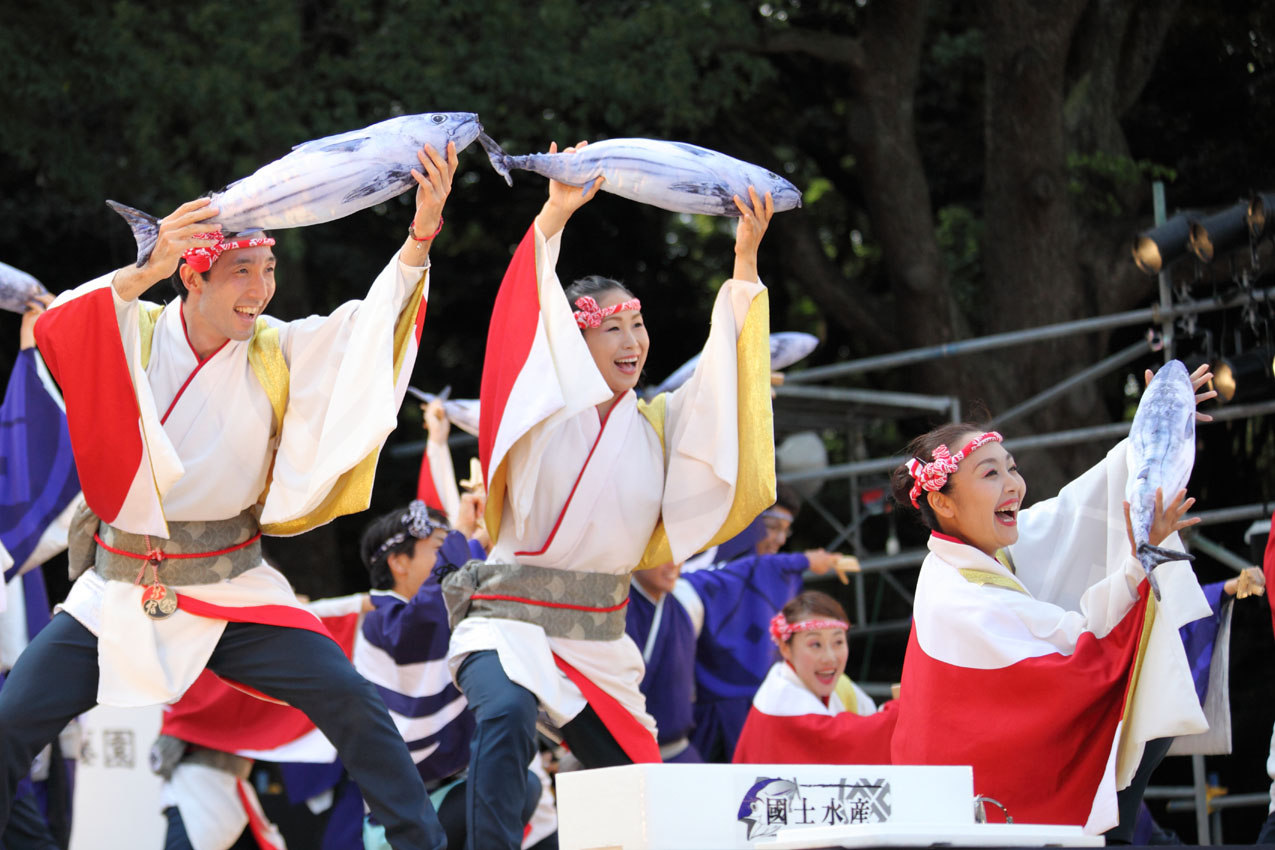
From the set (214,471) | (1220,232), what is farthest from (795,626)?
(214,471)

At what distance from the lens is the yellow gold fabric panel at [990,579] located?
3.33 m

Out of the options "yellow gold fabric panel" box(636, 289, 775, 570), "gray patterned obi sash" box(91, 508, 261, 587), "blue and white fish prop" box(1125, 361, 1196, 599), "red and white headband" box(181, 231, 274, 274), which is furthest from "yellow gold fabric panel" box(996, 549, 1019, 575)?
"red and white headband" box(181, 231, 274, 274)

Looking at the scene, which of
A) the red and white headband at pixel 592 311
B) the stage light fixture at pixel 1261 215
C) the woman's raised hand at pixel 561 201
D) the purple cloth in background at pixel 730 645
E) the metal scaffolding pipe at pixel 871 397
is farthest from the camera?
the metal scaffolding pipe at pixel 871 397

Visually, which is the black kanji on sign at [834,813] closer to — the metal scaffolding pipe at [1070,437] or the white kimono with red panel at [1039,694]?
the white kimono with red panel at [1039,694]

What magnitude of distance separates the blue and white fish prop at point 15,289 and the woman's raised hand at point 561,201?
4.78 ft

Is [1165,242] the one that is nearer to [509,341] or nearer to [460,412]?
[460,412]

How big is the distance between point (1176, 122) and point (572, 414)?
21.3 feet

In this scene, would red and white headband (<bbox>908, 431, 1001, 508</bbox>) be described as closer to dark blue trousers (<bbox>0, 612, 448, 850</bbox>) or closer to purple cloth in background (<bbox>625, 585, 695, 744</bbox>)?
dark blue trousers (<bbox>0, 612, 448, 850</bbox>)

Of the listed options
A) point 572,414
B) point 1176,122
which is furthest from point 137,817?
point 1176,122

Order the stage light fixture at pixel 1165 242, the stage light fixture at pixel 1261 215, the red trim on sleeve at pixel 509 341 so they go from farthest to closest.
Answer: the stage light fixture at pixel 1165 242 < the stage light fixture at pixel 1261 215 < the red trim on sleeve at pixel 509 341

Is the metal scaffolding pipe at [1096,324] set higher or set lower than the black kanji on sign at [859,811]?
higher

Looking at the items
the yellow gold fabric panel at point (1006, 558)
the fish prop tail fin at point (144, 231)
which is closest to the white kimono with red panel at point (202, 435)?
the fish prop tail fin at point (144, 231)

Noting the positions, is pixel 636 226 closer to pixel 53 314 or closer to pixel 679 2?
pixel 679 2

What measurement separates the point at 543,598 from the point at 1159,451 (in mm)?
1412
